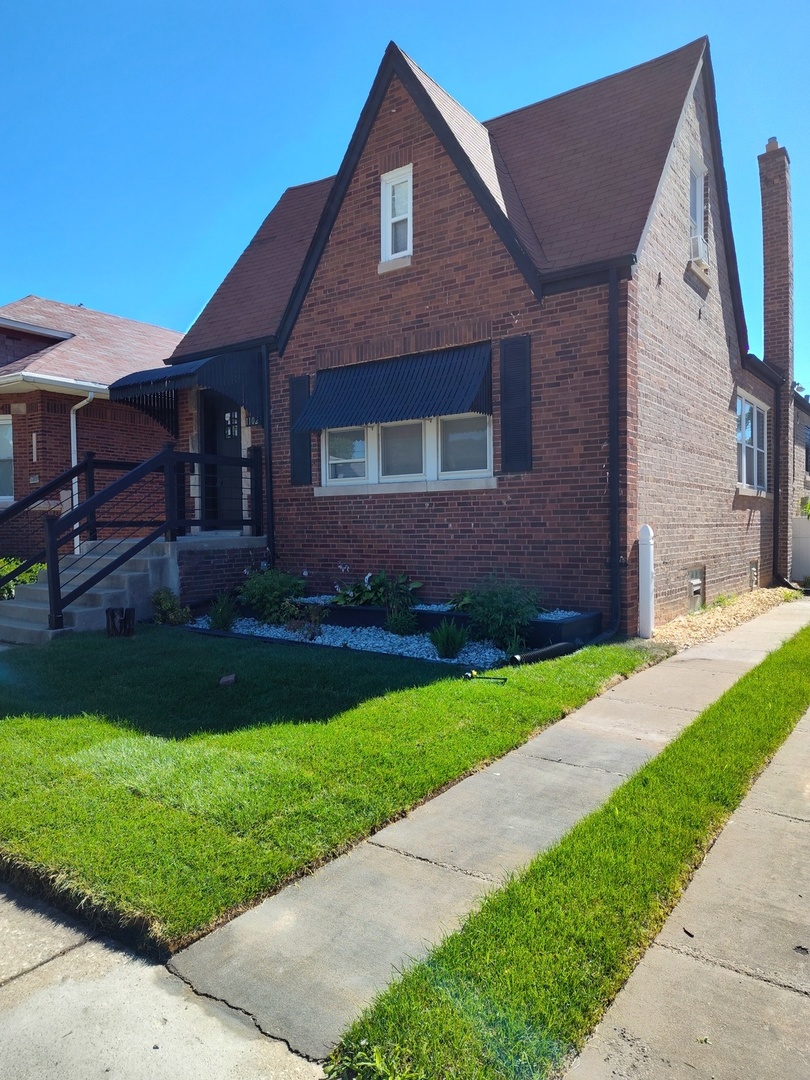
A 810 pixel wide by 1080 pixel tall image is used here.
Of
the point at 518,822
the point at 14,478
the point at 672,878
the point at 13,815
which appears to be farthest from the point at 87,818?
the point at 14,478

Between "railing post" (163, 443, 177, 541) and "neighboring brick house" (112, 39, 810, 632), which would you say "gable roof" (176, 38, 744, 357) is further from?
"railing post" (163, 443, 177, 541)

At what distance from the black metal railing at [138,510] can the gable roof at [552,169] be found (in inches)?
85.9

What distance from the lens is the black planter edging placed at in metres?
7.68

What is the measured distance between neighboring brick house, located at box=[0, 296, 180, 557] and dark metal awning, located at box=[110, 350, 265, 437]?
232 centimetres

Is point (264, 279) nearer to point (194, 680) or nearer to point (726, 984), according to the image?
point (194, 680)

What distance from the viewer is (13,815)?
3.84 meters

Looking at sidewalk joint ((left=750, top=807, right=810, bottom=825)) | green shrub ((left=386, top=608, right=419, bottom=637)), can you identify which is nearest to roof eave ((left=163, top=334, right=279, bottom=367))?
green shrub ((left=386, top=608, right=419, bottom=637))

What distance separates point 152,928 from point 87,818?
1.12 meters

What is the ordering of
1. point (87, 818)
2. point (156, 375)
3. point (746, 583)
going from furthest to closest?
point (746, 583)
point (156, 375)
point (87, 818)

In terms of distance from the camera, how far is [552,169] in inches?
404

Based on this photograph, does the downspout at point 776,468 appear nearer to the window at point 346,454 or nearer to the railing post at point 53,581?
the window at point 346,454

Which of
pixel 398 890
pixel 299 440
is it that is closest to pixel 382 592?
pixel 299 440

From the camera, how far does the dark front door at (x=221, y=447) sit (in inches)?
497

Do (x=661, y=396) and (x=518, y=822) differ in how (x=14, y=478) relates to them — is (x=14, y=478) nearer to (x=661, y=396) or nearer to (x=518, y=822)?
(x=661, y=396)
